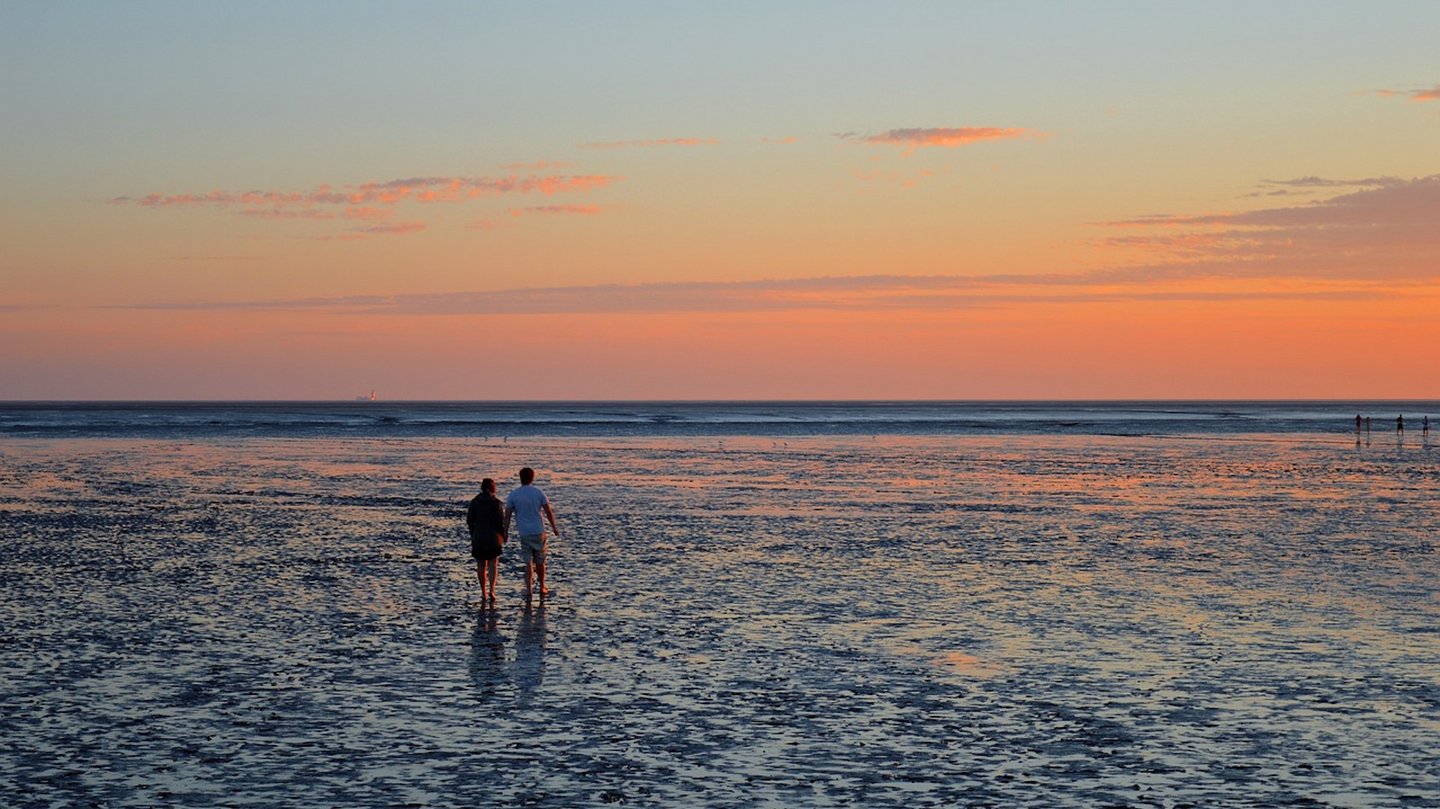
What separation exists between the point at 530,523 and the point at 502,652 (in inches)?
160

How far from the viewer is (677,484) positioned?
4338cm

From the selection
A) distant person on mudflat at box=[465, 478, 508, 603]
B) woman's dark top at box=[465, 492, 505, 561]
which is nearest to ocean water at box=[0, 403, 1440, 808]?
distant person on mudflat at box=[465, 478, 508, 603]

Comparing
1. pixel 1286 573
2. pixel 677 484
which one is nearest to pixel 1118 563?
pixel 1286 573

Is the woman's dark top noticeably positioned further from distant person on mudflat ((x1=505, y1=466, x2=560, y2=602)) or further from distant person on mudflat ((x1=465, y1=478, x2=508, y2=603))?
distant person on mudflat ((x1=505, y1=466, x2=560, y2=602))

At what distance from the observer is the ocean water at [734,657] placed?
10.1m

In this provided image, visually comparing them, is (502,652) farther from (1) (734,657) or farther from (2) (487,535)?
(2) (487,535)

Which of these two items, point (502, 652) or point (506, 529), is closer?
point (502, 652)

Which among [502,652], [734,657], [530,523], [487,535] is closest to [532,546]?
[530,523]

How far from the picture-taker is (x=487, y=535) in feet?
61.8

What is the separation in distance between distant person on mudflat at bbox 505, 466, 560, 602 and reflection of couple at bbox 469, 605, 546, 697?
2.63 feet

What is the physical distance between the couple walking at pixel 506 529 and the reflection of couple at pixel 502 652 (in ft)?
2.66

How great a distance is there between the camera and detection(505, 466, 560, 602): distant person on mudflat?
61.6 feet

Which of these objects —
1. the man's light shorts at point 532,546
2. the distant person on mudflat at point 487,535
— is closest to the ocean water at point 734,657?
the distant person on mudflat at point 487,535

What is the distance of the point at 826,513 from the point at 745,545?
7155 millimetres
